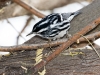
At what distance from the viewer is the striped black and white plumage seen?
0.91 m

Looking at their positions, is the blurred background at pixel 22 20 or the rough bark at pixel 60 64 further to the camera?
the blurred background at pixel 22 20

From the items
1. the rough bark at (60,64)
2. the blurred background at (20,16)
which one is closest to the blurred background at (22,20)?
the blurred background at (20,16)

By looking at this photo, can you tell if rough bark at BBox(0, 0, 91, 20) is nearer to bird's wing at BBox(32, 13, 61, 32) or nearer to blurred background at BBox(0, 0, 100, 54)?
blurred background at BBox(0, 0, 100, 54)

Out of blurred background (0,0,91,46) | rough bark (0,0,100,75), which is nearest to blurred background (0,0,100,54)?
blurred background (0,0,91,46)

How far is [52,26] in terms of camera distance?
0.93 m

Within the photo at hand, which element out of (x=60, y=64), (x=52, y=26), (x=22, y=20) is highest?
(x=22, y=20)

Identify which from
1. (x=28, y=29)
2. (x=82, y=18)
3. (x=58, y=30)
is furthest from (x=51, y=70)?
(x=28, y=29)

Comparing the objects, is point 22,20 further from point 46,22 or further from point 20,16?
point 46,22

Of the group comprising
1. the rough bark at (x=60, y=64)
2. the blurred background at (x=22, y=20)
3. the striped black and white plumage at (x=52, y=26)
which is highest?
the blurred background at (x=22, y=20)

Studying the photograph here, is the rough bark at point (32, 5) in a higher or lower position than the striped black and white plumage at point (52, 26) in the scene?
higher

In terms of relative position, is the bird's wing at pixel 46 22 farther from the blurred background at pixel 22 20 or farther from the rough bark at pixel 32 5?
the rough bark at pixel 32 5

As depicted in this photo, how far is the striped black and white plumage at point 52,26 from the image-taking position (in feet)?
2.97

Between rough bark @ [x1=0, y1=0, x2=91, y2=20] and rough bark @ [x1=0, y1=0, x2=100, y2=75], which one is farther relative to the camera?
rough bark @ [x1=0, y1=0, x2=91, y2=20]

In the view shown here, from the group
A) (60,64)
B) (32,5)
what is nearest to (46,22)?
(60,64)
